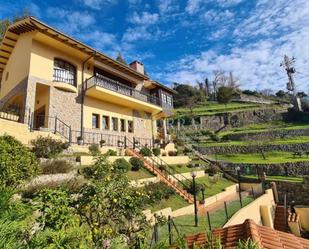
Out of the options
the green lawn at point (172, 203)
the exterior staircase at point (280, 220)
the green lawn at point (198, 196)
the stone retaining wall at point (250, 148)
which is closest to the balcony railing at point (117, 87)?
the green lawn at point (198, 196)

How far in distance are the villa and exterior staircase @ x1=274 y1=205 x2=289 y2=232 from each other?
49.9ft

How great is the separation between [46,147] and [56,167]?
7.85ft

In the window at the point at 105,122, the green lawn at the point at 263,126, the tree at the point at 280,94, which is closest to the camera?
the window at the point at 105,122

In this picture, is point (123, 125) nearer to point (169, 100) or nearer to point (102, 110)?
point (102, 110)

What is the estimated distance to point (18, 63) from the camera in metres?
21.2

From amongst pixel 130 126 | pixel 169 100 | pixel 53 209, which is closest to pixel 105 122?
pixel 130 126

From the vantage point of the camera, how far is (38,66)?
1970 cm

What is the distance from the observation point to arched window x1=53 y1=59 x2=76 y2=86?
69.9 feet

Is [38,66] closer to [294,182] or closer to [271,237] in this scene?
[271,237]

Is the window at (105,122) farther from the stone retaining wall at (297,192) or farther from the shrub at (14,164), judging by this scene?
the stone retaining wall at (297,192)

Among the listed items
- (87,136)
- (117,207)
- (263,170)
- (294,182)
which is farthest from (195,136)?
(117,207)

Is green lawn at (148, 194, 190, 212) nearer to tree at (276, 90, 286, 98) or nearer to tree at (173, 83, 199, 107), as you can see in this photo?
tree at (173, 83, 199, 107)

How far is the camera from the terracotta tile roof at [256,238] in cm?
429

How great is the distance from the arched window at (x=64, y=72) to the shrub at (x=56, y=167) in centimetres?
954
